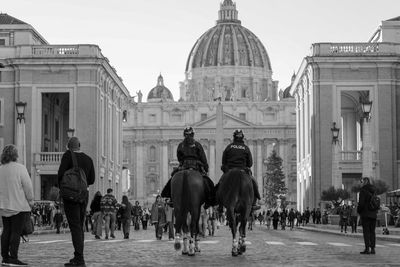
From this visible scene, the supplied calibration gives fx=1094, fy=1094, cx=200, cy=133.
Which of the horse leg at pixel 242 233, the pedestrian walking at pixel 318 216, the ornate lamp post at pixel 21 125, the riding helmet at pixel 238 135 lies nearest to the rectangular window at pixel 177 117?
the pedestrian walking at pixel 318 216

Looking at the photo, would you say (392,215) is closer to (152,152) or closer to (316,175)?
(316,175)

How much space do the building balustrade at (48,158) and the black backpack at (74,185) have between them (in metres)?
63.7

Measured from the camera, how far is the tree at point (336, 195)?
7006 centimetres

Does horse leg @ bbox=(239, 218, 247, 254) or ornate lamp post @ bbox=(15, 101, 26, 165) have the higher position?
ornate lamp post @ bbox=(15, 101, 26, 165)

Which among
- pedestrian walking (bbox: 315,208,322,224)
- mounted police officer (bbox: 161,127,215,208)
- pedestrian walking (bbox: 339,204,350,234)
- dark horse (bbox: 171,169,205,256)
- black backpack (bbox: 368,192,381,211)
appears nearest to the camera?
dark horse (bbox: 171,169,205,256)

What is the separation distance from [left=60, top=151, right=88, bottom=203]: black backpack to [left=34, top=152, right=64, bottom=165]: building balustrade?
63.7 metres

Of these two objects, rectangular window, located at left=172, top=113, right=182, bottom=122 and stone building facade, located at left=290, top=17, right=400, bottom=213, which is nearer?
stone building facade, located at left=290, top=17, right=400, bottom=213

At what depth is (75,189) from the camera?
16766 millimetres

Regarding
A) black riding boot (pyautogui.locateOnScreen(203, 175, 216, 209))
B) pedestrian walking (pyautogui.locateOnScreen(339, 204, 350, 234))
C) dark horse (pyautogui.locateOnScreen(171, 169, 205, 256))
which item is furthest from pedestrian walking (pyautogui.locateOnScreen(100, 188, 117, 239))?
dark horse (pyautogui.locateOnScreen(171, 169, 205, 256))

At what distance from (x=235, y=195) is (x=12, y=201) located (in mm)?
5116

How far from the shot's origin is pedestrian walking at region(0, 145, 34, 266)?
16859mm

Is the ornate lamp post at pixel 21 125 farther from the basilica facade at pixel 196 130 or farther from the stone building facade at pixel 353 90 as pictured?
the basilica facade at pixel 196 130

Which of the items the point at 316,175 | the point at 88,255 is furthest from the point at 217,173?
the point at 88,255

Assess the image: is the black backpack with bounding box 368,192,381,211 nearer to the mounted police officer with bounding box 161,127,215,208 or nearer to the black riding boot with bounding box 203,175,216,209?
the black riding boot with bounding box 203,175,216,209
